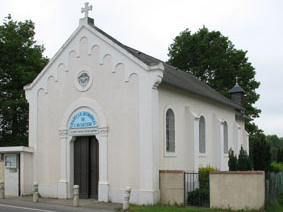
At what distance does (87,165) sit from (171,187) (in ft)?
14.1

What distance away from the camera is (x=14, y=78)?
102ft

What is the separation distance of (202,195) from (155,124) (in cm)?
341

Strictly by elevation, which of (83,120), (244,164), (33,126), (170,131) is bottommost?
(244,164)

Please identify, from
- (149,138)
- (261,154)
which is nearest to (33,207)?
(149,138)

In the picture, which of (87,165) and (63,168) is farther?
(63,168)

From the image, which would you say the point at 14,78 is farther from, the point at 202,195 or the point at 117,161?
the point at 202,195

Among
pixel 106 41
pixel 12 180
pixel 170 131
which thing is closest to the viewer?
pixel 106 41

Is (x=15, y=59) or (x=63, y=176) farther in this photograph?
(x=15, y=59)

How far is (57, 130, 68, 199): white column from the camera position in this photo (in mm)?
17992

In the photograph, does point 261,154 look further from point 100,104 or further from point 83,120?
point 83,120

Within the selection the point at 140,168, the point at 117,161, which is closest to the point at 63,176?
the point at 117,161

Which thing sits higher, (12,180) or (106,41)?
(106,41)

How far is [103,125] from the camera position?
1719 cm

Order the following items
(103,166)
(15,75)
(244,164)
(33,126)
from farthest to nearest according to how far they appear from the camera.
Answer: (15,75)
(33,126)
(103,166)
(244,164)
